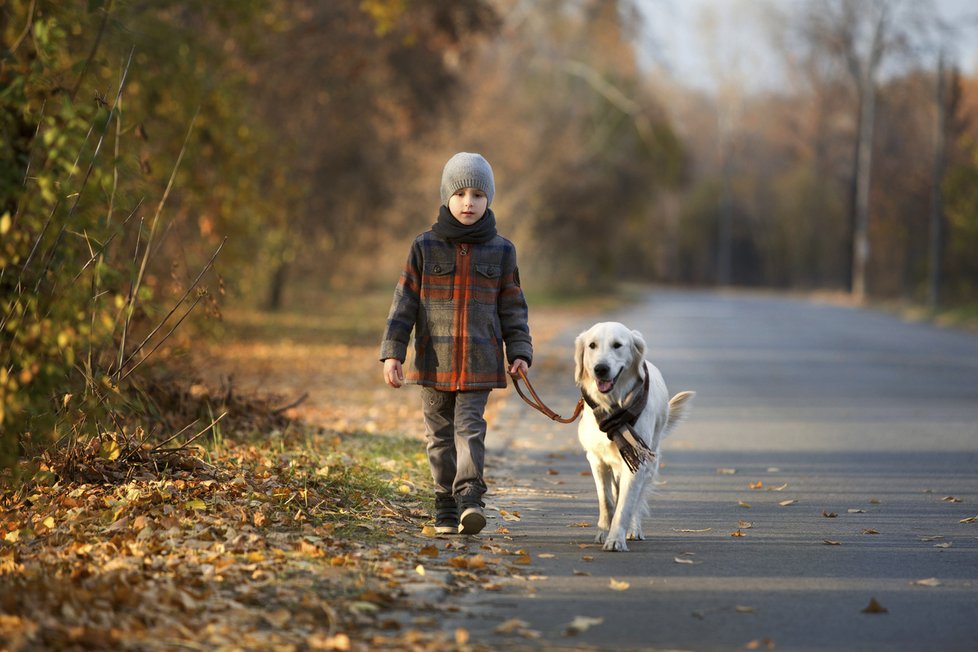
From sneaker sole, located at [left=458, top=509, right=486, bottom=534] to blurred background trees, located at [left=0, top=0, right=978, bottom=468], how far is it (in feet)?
6.95

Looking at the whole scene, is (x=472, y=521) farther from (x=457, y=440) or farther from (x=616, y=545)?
(x=616, y=545)

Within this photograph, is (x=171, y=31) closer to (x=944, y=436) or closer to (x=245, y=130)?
(x=245, y=130)

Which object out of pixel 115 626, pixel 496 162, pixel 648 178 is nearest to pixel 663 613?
pixel 115 626

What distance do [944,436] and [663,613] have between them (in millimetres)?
7190

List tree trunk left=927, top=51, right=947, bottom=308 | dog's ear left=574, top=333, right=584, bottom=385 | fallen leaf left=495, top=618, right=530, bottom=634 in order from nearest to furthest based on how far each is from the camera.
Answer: fallen leaf left=495, top=618, right=530, bottom=634 < dog's ear left=574, top=333, right=584, bottom=385 < tree trunk left=927, top=51, right=947, bottom=308

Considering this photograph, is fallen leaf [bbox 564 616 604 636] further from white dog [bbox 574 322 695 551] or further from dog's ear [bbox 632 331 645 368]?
dog's ear [bbox 632 331 645 368]

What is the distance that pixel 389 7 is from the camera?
60.3 ft

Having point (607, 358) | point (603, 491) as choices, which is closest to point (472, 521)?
point (603, 491)

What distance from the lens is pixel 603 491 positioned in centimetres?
700

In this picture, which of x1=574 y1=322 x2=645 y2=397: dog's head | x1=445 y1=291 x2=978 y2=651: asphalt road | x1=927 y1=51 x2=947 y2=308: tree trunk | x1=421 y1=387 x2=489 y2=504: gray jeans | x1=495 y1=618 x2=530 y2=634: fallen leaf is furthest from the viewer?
x1=927 y1=51 x2=947 y2=308: tree trunk

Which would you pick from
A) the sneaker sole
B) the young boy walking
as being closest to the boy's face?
the young boy walking

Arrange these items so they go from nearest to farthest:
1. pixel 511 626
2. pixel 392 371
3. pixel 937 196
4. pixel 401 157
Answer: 1. pixel 511 626
2. pixel 392 371
3. pixel 401 157
4. pixel 937 196

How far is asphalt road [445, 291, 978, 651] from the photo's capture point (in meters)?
5.27

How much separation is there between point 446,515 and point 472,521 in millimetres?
306
